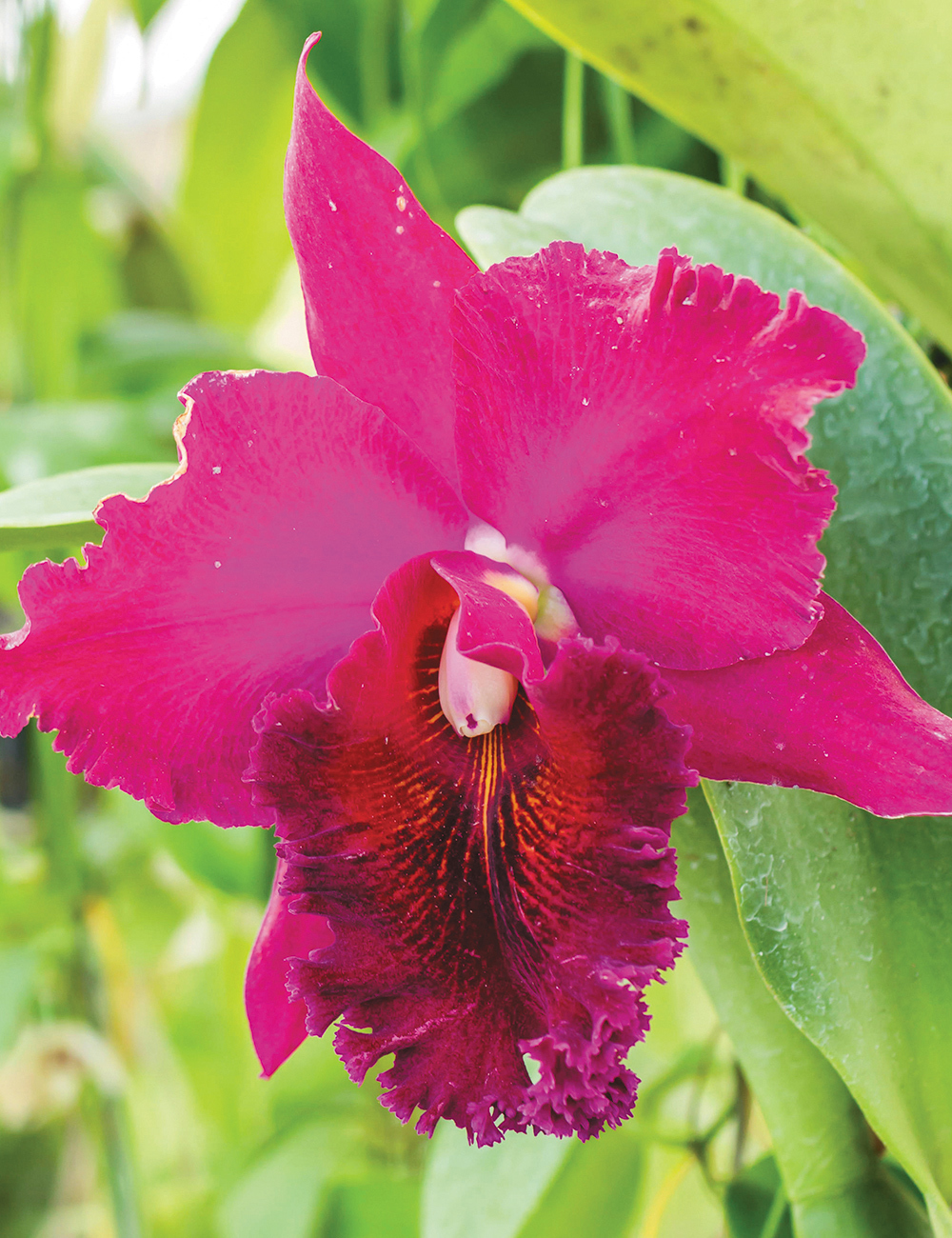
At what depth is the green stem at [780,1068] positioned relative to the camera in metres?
0.42

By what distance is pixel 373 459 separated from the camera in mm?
363

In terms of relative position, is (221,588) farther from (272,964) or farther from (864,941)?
(864,941)

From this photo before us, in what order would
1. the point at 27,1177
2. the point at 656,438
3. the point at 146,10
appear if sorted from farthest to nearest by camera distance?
the point at 27,1177, the point at 146,10, the point at 656,438

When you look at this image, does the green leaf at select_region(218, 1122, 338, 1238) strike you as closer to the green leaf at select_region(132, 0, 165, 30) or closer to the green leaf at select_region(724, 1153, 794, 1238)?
the green leaf at select_region(724, 1153, 794, 1238)

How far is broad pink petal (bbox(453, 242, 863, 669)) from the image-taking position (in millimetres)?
308

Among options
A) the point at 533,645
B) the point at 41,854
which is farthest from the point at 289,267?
the point at 533,645

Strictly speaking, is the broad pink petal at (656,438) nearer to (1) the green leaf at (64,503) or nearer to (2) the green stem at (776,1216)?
(1) the green leaf at (64,503)

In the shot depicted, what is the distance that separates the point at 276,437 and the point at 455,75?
615mm

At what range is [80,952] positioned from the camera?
1072 millimetres

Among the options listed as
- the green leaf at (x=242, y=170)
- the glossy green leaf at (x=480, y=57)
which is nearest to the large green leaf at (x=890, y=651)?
the glossy green leaf at (x=480, y=57)

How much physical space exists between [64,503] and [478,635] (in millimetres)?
173

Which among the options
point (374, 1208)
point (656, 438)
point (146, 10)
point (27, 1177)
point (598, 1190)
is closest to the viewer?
point (656, 438)

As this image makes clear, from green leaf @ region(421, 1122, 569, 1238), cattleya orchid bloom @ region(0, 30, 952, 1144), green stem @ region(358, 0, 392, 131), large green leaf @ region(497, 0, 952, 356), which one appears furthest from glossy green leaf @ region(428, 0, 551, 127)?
green leaf @ region(421, 1122, 569, 1238)

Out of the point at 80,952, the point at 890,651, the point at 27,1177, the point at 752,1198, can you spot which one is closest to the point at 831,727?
the point at 890,651
